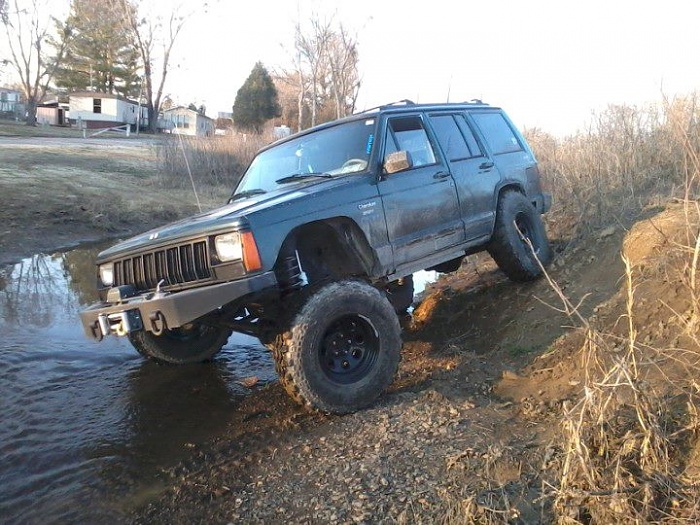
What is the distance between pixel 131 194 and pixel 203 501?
15.0m

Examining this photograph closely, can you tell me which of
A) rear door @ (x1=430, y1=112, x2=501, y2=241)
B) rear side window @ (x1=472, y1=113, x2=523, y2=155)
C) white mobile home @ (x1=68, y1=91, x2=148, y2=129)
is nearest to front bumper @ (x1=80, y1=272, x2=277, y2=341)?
rear door @ (x1=430, y1=112, x2=501, y2=241)

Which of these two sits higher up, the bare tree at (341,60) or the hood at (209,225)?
the bare tree at (341,60)

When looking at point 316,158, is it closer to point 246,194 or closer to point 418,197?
point 246,194

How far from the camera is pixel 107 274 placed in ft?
15.0

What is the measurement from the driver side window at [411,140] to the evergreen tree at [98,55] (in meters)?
49.8

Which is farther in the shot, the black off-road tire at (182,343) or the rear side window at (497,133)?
the rear side window at (497,133)

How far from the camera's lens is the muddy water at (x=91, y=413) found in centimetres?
345

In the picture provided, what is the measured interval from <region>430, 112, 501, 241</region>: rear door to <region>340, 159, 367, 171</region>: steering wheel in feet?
3.51

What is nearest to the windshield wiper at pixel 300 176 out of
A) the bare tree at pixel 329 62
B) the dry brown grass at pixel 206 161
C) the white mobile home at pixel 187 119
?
the dry brown grass at pixel 206 161

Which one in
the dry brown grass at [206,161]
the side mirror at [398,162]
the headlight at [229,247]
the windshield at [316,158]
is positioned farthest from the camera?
the dry brown grass at [206,161]

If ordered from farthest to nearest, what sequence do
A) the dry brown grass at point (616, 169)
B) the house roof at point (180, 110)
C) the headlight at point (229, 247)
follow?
the house roof at point (180, 110), the dry brown grass at point (616, 169), the headlight at point (229, 247)

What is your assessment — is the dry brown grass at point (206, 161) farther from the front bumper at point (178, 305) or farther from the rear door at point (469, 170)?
the front bumper at point (178, 305)

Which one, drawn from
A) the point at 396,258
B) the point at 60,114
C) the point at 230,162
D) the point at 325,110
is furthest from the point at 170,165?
A: the point at 60,114

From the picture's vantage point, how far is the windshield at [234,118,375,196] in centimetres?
498
